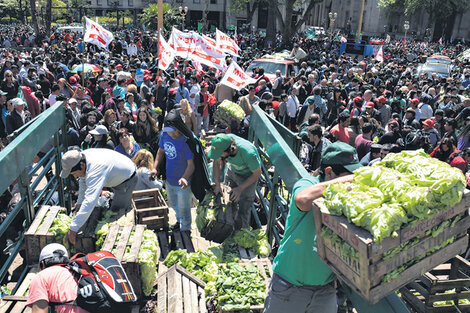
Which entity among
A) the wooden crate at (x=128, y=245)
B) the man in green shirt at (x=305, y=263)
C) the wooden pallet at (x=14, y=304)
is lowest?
the wooden pallet at (x=14, y=304)

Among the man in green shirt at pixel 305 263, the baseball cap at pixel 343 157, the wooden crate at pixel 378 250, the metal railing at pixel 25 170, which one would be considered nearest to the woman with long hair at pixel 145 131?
the metal railing at pixel 25 170

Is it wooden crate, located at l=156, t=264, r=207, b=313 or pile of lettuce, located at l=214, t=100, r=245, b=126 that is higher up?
pile of lettuce, located at l=214, t=100, r=245, b=126

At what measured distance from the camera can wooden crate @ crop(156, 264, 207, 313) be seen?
153 inches

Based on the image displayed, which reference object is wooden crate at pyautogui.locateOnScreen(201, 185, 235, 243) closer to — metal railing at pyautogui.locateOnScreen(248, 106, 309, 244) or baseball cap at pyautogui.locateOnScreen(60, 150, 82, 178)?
metal railing at pyautogui.locateOnScreen(248, 106, 309, 244)

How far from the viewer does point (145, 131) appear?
27.1 feet

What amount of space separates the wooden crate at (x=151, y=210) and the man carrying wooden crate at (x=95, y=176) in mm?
212

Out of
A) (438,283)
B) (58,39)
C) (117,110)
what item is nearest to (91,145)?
(117,110)

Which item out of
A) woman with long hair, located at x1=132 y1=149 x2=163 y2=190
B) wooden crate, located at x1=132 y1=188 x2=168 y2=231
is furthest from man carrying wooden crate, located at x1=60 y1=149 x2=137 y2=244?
woman with long hair, located at x1=132 y1=149 x2=163 y2=190

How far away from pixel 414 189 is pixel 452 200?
204mm

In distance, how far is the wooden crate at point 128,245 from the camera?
4195 millimetres

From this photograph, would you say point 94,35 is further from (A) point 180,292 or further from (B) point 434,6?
(B) point 434,6

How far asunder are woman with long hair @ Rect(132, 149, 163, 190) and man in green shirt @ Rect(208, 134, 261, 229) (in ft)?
4.47

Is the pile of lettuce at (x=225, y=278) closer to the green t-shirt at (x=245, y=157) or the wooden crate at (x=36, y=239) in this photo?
the green t-shirt at (x=245, y=157)

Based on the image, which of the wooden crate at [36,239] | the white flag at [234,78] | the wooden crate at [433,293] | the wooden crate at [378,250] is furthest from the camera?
the white flag at [234,78]
